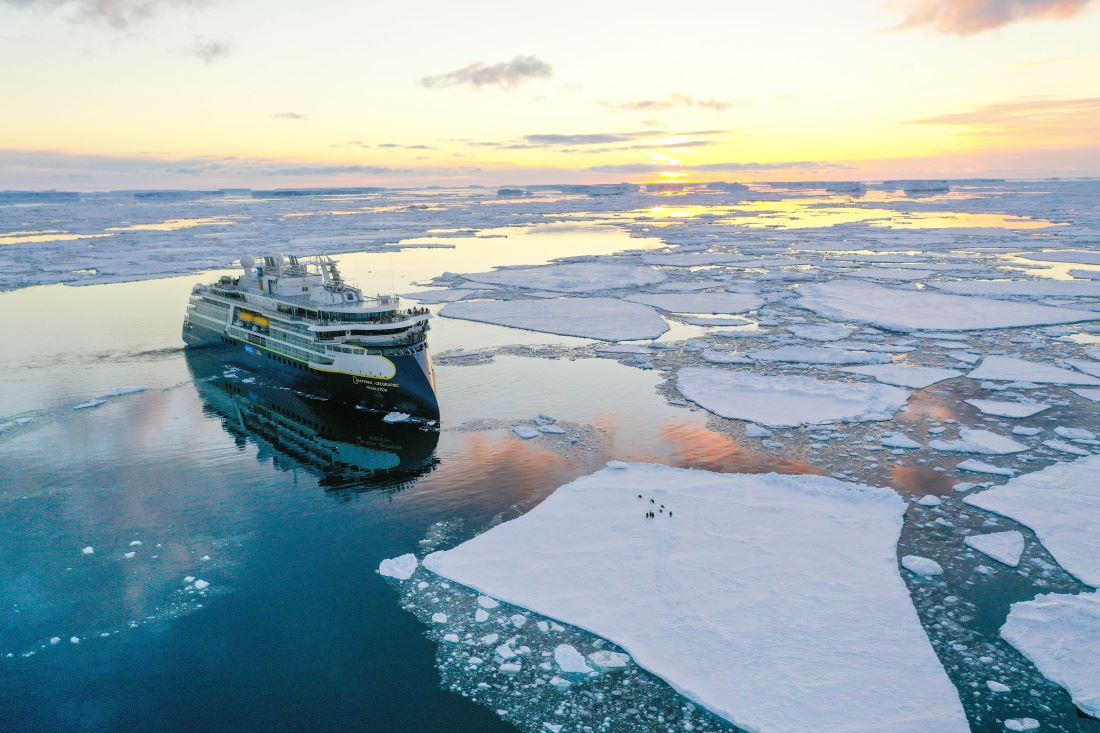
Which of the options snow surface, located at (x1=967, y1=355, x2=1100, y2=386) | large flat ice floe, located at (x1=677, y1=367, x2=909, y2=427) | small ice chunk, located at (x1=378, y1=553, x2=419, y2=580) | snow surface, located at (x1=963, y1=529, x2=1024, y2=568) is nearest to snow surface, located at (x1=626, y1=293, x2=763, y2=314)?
large flat ice floe, located at (x1=677, y1=367, x2=909, y2=427)

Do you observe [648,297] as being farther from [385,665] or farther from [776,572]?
[385,665]

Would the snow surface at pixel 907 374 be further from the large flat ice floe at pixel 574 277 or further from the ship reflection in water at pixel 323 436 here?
the large flat ice floe at pixel 574 277

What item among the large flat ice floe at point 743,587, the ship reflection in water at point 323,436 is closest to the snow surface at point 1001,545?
the large flat ice floe at point 743,587

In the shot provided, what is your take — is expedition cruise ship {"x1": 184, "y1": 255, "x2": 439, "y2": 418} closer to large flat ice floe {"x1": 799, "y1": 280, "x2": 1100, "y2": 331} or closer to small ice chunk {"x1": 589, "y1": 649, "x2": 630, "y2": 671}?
small ice chunk {"x1": 589, "y1": 649, "x2": 630, "y2": 671}

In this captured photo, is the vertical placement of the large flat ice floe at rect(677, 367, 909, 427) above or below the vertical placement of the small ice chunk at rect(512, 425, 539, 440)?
above

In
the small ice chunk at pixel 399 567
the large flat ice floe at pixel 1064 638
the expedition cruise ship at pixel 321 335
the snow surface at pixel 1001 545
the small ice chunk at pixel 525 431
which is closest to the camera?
the large flat ice floe at pixel 1064 638

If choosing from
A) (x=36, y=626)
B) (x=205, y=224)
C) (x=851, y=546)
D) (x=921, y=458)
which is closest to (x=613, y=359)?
(x=921, y=458)
